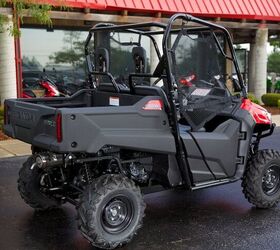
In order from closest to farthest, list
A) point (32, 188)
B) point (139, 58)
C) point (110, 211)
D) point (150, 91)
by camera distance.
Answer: point (110, 211)
point (150, 91)
point (139, 58)
point (32, 188)

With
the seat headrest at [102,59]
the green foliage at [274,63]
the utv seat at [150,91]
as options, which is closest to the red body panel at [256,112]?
the utv seat at [150,91]

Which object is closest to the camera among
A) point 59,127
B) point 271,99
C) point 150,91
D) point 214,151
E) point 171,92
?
point 59,127

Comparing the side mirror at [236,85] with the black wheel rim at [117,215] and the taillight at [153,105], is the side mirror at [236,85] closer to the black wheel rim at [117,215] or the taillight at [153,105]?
the taillight at [153,105]

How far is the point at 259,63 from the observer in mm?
17406

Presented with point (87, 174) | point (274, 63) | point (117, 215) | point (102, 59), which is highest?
point (102, 59)

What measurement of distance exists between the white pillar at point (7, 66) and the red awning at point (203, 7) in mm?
1734

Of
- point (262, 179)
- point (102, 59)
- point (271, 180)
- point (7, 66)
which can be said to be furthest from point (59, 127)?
point (7, 66)

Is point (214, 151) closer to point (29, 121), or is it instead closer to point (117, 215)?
point (117, 215)

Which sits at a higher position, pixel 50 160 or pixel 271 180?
pixel 50 160

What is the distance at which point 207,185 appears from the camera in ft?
15.7

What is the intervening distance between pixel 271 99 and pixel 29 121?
13523mm

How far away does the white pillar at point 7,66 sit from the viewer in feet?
Answer: 38.1

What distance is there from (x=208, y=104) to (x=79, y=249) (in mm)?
1824

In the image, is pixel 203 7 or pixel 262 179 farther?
pixel 203 7
